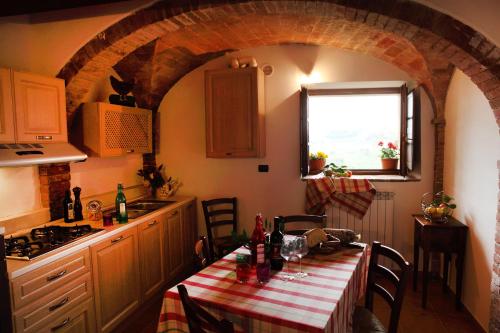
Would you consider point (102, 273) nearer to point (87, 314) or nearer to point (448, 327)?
point (87, 314)

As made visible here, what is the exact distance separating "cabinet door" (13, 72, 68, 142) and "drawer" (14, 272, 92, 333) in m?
1.02

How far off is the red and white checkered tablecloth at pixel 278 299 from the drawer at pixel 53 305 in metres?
0.83

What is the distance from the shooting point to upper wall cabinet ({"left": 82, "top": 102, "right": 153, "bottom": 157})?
281 centimetres

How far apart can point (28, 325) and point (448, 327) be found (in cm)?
299

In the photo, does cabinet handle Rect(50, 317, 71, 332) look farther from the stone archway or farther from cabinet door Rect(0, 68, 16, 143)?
the stone archway

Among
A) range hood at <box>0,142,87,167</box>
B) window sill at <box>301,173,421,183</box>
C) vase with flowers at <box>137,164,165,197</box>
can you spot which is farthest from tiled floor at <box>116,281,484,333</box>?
range hood at <box>0,142,87,167</box>

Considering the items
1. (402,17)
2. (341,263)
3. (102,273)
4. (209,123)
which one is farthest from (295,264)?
(209,123)

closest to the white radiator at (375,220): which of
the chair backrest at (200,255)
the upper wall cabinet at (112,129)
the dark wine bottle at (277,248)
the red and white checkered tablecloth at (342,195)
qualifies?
the red and white checkered tablecloth at (342,195)

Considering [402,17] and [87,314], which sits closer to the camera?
[402,17]

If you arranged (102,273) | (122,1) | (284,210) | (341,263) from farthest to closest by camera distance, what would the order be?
1. (284,210)
2. (102,273)
3. (122,1)
4. (341,263)

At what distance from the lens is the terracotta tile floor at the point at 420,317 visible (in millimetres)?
2564

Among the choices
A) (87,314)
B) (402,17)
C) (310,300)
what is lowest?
(87,314)

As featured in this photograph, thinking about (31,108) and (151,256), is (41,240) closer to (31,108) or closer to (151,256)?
(31,108)

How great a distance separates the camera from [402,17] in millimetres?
2041
